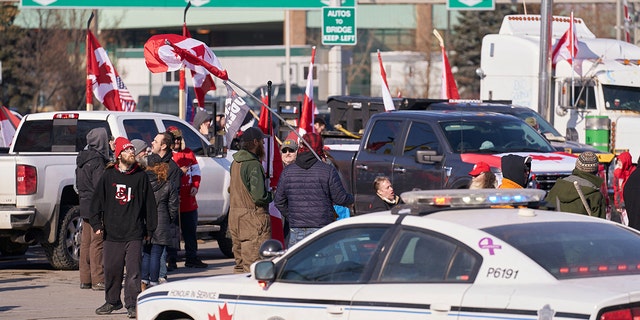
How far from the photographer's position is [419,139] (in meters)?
16.9

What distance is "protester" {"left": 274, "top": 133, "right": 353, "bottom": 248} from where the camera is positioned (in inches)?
471

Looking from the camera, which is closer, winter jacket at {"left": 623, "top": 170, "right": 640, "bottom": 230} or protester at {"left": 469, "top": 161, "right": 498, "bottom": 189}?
protester at {"left": 469, "top": 161, "right": 498, "bottom": 189}

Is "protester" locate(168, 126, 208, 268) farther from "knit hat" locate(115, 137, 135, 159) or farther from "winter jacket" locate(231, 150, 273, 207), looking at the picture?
"knit hat" locate(115, 137, 135, 159)

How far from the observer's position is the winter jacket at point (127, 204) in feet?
38.6

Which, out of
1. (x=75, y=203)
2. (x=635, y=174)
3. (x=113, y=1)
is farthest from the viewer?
(x=113, y=1)

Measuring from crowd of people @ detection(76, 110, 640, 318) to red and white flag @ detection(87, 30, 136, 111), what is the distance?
731cm

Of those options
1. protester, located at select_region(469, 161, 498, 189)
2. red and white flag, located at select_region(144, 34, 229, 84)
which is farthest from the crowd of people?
red and white flag, located at select_region(144, 34, 229, 84)

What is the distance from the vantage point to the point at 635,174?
1298 centimetres

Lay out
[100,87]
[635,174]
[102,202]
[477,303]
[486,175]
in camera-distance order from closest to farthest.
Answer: [477,303]
[486,175]
[102,202]
[635,174]
[100,87]

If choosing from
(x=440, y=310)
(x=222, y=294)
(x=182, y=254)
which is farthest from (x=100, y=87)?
(x=440, y=310)

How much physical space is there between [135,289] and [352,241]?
4.63 meters

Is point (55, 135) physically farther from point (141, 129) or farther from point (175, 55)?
point (175, 55)

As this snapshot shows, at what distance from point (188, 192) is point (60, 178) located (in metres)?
1.63

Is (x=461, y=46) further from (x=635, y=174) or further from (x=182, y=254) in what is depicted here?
(x=635, y=174)
